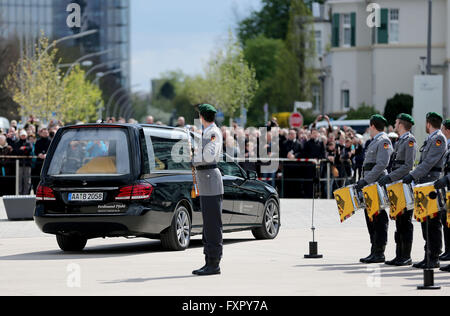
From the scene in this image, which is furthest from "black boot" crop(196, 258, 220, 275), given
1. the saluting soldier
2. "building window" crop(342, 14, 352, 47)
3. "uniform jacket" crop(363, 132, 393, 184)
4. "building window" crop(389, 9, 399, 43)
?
"building window" crop(342, 14, 352, 47)

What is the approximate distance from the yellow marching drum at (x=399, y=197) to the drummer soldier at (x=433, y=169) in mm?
300

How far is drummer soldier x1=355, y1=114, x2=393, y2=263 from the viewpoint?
14852mm

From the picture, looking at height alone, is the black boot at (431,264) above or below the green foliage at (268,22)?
below

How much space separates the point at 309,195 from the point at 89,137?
54.4 feet

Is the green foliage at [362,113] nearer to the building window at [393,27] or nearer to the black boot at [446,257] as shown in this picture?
the building window at [393,27]

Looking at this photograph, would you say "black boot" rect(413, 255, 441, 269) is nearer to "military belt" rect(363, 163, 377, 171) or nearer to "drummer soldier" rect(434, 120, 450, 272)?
"drummer soldier" rect(434, 120, 450, 272)

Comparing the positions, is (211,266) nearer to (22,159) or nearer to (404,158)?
(404,158)

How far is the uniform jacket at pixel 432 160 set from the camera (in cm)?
1378

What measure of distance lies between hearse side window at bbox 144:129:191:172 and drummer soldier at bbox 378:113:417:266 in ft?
11.8

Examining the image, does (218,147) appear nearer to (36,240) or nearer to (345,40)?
(36,240)

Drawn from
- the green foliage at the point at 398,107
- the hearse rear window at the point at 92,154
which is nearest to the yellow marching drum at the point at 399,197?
the hearse rear window at the point at 92,154

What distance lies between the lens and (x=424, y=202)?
12.9m

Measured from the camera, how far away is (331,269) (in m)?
14.0

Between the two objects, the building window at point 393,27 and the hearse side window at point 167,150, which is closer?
the hearse side window at point 167,150
